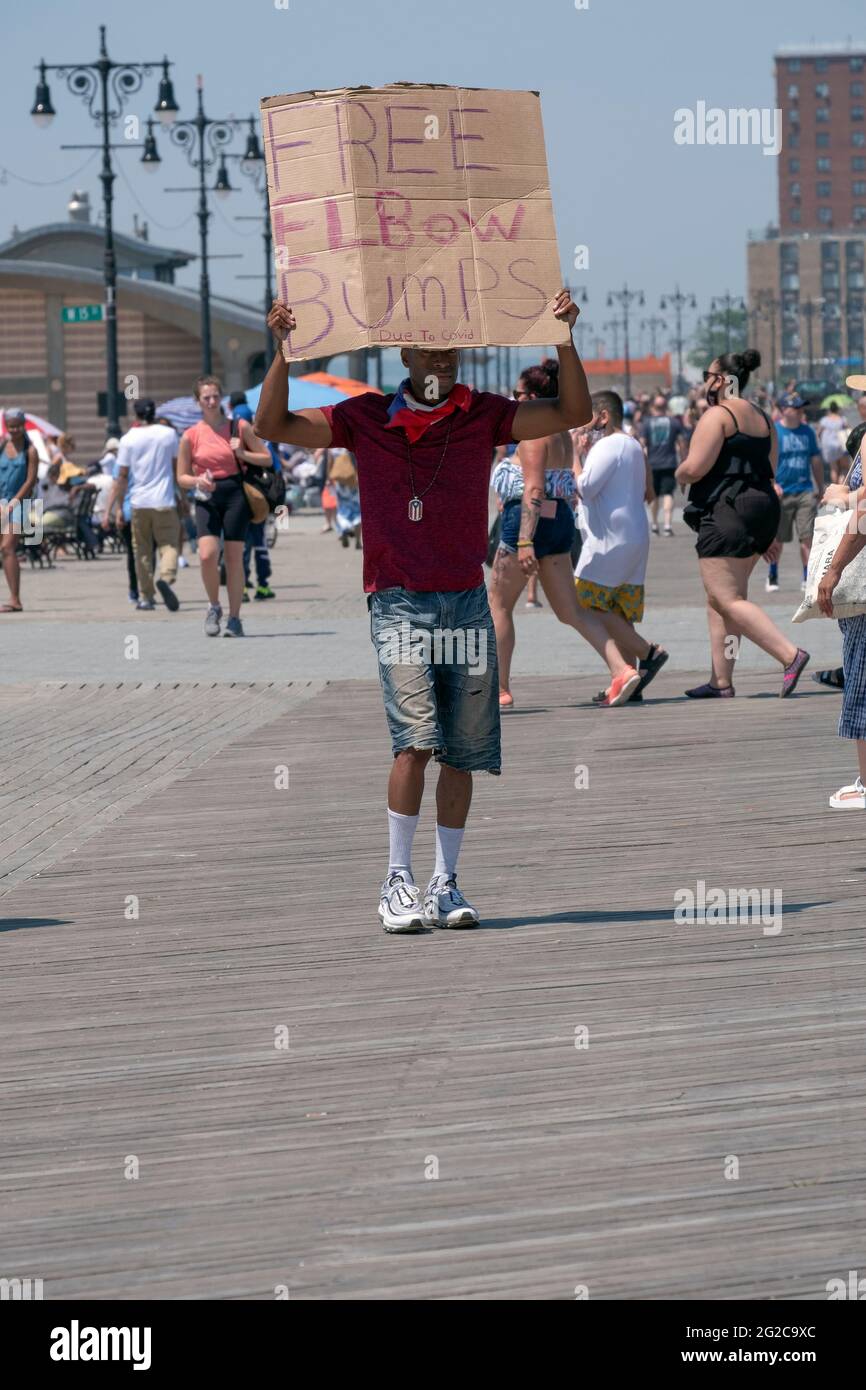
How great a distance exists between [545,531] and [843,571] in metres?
4.38

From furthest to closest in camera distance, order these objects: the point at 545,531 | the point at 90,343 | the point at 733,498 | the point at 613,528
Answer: the point at 90,343 < the point at 613,528 < the point at 733,498 < the point at 545,531

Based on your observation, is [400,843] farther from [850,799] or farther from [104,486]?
[104,486]

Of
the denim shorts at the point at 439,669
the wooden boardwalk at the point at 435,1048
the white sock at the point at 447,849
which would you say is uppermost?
the denim shorts at the point at 439,669

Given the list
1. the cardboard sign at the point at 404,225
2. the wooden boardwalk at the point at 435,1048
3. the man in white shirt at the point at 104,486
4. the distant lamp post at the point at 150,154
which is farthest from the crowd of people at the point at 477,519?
the distant lamp post at the point at 150,154

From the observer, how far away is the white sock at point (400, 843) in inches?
285

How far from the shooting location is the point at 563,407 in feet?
22.7

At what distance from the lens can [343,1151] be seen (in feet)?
16.3

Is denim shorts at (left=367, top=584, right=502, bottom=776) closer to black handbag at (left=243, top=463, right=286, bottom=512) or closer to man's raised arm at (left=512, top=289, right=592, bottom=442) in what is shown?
man's raised arm at (left=512, top=289, right=592, bottom=442)

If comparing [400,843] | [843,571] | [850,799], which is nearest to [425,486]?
[400,843]

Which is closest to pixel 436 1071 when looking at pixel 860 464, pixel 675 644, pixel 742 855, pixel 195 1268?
pixel 195 1268

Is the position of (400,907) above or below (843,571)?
below

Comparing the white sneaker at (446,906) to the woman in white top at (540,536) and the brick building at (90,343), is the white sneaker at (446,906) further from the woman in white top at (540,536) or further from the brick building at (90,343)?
the brick building at (90,343)

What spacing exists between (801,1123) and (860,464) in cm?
370

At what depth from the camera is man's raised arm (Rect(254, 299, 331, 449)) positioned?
6.73 metres
